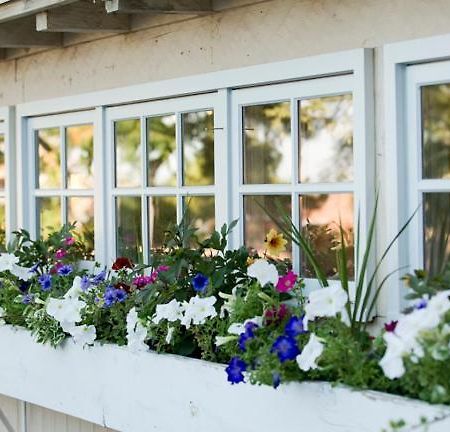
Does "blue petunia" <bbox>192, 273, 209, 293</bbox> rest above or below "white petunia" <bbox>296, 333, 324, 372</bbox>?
above

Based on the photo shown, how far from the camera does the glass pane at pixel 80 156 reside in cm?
543

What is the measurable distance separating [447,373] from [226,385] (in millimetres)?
975

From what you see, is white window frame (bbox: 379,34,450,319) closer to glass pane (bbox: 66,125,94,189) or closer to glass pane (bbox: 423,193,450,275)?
glass pane (bbox: 423,193,450,275)

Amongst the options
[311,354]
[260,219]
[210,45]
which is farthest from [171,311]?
[210,45]

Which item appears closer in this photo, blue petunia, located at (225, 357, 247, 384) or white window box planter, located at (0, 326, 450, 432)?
white window box planter, located at (0, 326, 450, 432)

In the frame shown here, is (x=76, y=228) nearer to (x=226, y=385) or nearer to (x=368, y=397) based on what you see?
(x=226, y=385)

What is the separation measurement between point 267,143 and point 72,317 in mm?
1087

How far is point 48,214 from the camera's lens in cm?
577

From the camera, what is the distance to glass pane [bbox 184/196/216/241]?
4.67 meters

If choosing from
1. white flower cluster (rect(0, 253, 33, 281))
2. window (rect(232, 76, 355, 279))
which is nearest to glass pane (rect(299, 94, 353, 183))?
window (rect(232, 76, 355, 279))

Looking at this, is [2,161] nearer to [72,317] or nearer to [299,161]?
[72,317]

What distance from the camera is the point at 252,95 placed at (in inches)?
172

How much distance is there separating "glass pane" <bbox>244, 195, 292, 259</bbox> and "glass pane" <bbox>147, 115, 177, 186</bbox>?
52cm

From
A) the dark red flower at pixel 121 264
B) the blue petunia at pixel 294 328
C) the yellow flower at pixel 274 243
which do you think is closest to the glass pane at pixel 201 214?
the dark red flower at pixel 121 264
